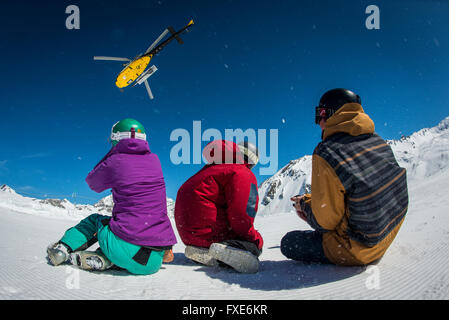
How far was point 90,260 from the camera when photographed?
7.29 feet

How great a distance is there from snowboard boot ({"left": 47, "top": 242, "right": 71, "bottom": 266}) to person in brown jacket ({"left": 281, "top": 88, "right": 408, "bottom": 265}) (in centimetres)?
224

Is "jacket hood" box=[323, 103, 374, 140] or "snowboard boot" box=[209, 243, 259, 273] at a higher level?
"jacket hood" box=[323, 103, 374, 140]

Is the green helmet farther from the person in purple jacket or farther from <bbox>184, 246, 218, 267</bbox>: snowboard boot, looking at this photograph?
<bbox>184, 246, 218, 267</bbox>: snowboard boot

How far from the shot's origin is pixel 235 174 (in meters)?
A: 2.61

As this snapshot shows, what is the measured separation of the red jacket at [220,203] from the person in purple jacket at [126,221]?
315 mm

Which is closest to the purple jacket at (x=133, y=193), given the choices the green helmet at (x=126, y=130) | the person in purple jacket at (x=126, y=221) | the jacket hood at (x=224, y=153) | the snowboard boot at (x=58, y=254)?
the person in purple jacket at (x=126, y=221)

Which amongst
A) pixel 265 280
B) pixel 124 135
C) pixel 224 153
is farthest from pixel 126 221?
pixel 265 280

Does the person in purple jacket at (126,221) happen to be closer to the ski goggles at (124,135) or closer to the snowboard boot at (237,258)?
the ski goggles at (124,135)

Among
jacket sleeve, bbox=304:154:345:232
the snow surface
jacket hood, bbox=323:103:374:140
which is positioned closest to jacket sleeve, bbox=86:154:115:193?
the snow surface

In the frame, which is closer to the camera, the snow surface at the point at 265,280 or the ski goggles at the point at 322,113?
the snow surface at the point at 265,280

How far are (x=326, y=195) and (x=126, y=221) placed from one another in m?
1.73

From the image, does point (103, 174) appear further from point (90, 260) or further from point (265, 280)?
point (265, 280)

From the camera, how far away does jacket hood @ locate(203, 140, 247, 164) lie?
2.77 m

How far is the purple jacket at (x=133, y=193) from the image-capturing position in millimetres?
2238
